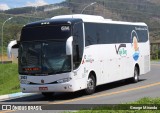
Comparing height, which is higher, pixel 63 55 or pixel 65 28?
pixel 65 28

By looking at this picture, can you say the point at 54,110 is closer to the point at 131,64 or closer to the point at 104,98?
the point at 104,98

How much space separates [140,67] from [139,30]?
2.22m

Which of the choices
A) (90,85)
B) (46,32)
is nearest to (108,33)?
(90,85)

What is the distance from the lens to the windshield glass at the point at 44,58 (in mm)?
17734

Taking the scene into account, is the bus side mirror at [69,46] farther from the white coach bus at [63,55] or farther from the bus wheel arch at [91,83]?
the bus wheel arch at [91,83]

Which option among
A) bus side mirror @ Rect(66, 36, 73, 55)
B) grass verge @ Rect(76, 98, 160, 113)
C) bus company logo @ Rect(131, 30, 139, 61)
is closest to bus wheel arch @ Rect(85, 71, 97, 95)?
bus side mirror @ Rect(66, 36, 73, 55)

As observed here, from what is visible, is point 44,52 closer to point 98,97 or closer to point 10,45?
point 10,45

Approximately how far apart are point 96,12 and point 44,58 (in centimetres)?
13759

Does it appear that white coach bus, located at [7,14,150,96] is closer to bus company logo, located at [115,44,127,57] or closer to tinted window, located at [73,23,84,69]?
tinted window, located at [73,23,84,69]

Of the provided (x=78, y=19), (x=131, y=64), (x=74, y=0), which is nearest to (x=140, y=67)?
(x=131, y=64)

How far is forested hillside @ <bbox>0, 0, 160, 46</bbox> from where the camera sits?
4860 inches

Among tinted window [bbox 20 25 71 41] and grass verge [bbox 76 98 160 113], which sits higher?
tinted window [bbox 20 25 71 41]

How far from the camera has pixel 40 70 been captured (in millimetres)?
17984

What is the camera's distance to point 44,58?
17953mm
